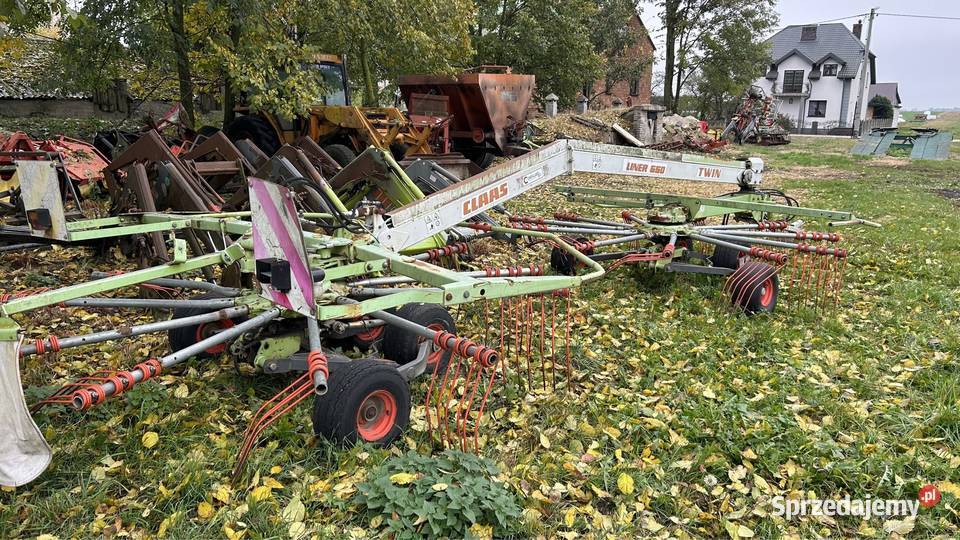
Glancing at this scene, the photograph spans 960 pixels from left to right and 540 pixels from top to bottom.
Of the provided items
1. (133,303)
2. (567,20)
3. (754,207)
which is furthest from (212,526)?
(567,20)

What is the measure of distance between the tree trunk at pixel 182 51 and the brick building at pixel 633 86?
21.8 metres

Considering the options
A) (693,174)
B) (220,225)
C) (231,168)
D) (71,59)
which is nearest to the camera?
(220,225)

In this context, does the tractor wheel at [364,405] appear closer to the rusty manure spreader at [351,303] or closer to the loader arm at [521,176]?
the rusty manure spreader at [351,303]

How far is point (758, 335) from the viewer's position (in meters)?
4.97

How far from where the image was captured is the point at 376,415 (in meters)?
3.22

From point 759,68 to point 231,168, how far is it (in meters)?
31.0

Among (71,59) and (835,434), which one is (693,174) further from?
(71,59)

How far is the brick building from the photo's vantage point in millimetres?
32562

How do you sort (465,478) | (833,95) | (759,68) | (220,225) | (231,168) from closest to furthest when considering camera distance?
(465,478)
(220,225)
(231,168)
(759,68)
(833,95)

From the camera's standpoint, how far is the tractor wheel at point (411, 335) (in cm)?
401

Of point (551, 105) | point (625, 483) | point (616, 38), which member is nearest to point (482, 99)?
point (625, 483)

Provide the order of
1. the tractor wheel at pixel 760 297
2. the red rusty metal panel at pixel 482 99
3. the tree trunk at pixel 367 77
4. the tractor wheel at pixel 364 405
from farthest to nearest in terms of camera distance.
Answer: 1. the tree trunk at pixel 367 77
2. the red rusty metal panel at pixel 482 99
3. the tractor wheel at pixel 760 297
4. the tractor wheel at pixel 364 405
